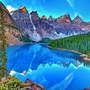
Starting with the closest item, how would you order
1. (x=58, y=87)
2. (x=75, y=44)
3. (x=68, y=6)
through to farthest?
1. (x=58, y=87)
2. (x=75, y=44)
3. (x=68, y=6)

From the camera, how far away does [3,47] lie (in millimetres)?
22344

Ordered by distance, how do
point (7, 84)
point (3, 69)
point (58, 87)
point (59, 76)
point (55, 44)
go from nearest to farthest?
point (7, 84) → point (3, 69) → point (58, 87) → point (59, 76) → point (55, 44)

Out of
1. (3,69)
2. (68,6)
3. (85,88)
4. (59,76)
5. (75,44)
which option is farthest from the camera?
(68,6)

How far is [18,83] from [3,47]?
30.2 feet

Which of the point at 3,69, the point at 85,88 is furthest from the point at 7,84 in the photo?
the point at 85,88

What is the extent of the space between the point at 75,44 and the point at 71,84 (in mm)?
58910

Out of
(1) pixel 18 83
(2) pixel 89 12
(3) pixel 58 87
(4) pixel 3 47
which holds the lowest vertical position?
(3) pixel 58 87

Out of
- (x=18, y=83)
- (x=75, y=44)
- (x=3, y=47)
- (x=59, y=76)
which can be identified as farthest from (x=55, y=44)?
(x=18, y=83)

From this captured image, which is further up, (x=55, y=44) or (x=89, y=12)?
(x=89, y=12)

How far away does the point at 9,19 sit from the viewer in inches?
6747

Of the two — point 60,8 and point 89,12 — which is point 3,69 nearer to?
point 89,12

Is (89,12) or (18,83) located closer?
(18,83)

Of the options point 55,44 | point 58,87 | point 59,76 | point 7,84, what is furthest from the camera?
point 55,44

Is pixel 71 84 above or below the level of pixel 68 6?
below
